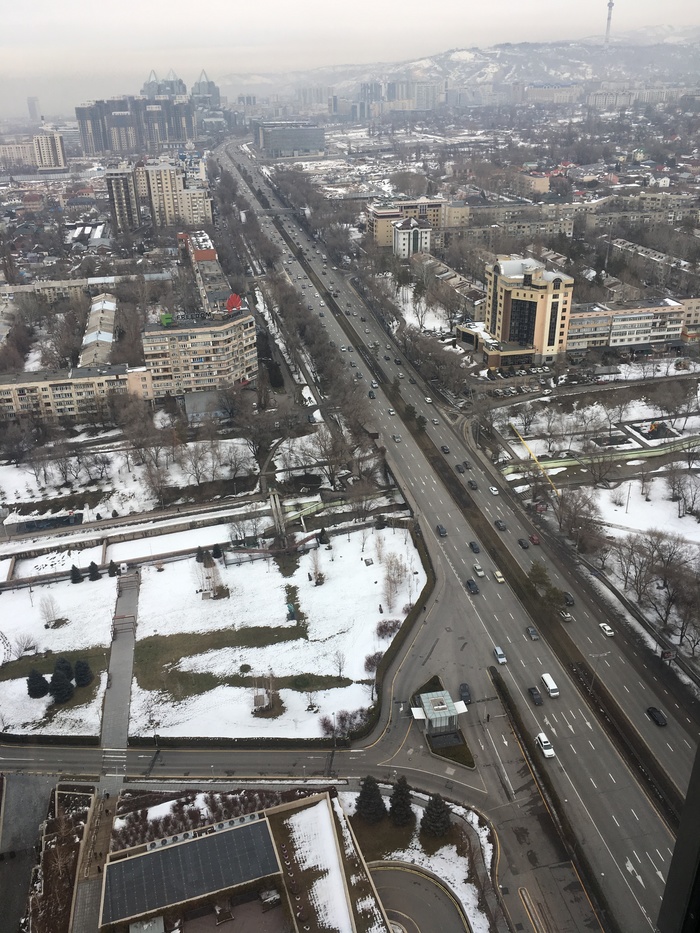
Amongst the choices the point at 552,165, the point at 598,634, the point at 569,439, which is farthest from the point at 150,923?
the point at 552,165

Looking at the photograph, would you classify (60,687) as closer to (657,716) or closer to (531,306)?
(657,716)

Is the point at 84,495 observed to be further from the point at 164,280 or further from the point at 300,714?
the point at 164,280

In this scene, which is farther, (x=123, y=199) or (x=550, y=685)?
(x=123, y=199)

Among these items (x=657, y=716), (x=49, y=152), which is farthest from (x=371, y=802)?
(x=49, y=152)

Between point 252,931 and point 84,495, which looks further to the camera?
point 84,495

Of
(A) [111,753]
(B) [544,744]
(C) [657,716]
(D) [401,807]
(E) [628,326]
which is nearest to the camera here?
(D) [401,807]

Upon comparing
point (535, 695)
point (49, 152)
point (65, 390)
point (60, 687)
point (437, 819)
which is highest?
point (49, 152)

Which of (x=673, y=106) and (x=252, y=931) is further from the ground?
(x=673, y=106)

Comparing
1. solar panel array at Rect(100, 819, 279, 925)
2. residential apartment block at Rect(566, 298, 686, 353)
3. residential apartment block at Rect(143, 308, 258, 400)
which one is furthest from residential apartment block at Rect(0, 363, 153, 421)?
solar panel array at Rect(100, 819, 279, 925)

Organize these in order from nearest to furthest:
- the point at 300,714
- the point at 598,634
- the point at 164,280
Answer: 1. the point at 300,714
2. the point at 598,634
3. the point at 164,280
